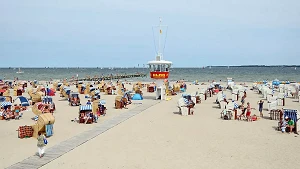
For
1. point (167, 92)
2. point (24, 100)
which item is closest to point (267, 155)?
point (24, 100)

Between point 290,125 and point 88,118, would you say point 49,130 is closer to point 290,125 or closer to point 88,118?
point 88,118

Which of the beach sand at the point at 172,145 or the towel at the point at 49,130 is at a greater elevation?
the towel at the point at 49,130

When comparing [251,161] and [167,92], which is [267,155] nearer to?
[251,161]

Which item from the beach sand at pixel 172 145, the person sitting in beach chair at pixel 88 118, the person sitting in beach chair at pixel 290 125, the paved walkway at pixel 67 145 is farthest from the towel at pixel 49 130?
the person sitting in beach chair at pixel 290 125

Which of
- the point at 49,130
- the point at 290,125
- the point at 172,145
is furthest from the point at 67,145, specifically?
the point at 290,125

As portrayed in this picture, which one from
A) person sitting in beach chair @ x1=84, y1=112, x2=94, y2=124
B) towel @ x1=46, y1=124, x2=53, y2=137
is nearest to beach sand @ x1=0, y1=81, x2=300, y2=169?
towel @ x1=46, y1=124, x2=53, y2=137

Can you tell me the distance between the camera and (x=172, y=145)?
12.8m

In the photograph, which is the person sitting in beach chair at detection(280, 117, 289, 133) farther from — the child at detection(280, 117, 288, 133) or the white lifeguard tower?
the white lifeguard tower

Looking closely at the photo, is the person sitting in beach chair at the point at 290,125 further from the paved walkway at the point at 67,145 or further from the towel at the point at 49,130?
the towel at the point at 49,130

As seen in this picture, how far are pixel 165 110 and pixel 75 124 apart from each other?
7.26 m

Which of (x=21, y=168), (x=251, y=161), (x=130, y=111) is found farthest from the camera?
(x=130, y=111)

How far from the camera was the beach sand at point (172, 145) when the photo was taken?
416 inches

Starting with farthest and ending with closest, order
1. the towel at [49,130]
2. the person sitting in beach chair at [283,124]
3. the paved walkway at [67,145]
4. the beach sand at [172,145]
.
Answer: the person sitting in beach chair at [283,124], the towel at [49,130], the beach sand at [172,145], the paved walkway at [67,145]

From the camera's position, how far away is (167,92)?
32312 mm
